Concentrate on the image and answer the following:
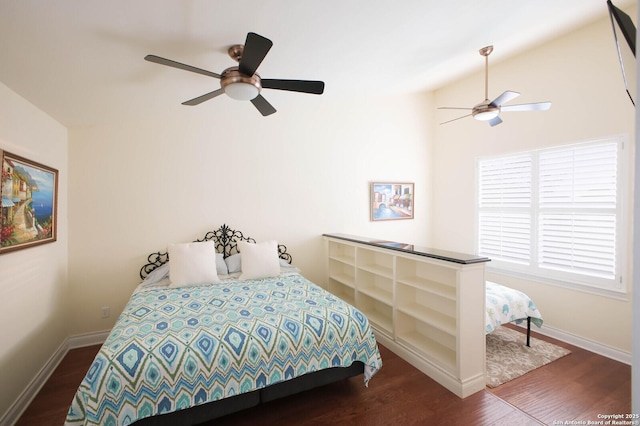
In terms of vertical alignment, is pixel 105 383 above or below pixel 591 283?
below

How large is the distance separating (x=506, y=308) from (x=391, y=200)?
7.53 feet

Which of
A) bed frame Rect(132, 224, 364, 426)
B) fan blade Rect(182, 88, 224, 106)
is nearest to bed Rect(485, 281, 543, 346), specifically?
bed frame Rect(132, 224, 364, 426)

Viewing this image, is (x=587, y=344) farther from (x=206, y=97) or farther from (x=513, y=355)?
(x=206, y=97)

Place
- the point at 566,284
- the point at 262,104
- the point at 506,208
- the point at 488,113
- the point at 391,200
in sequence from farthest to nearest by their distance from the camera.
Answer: the point at 391,200
the point at 506,208
the point at 566,284
the point at 488,113
the point at 262,104

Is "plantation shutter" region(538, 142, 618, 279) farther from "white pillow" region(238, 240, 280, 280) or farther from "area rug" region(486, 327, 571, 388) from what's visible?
"white pillow" region(238, 240, 280, 280)

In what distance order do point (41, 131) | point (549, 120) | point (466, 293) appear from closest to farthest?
1. point (466, 293)
2. point (41, 131)
3. point (549, 120)

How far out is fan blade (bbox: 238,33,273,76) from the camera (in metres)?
1.66

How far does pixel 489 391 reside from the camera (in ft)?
8.17

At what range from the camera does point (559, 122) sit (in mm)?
3467

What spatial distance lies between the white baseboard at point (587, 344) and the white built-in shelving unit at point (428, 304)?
1591 millimetres

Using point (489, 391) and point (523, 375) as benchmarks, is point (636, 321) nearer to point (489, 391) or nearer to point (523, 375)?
point (489, 391)

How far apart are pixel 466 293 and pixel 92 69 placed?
11.0 feet

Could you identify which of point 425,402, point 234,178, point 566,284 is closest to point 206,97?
point 234,178

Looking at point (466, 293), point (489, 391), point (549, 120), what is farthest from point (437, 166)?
point (489, 391)
